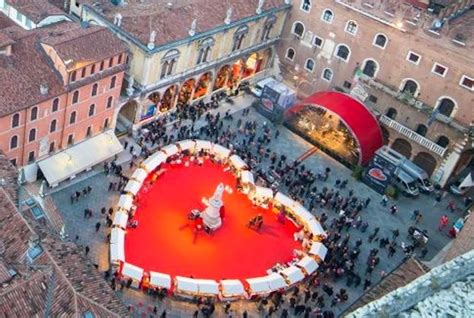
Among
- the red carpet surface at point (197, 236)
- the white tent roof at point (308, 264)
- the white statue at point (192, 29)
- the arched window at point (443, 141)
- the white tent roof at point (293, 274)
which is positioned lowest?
the red carpet surface at point (197, 236)

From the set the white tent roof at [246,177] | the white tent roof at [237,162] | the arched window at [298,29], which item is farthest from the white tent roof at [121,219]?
the arched window at [298,29]

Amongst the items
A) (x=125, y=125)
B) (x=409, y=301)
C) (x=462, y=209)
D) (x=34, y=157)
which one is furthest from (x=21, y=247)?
(x=462, y=209)

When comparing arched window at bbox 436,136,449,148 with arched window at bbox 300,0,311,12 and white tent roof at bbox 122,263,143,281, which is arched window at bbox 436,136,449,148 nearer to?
arched window at bbox 300,0,311,12

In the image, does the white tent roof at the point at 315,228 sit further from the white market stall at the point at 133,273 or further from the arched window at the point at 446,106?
the arched window at the point at 446,106

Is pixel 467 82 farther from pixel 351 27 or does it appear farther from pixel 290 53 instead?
pixel 290 53

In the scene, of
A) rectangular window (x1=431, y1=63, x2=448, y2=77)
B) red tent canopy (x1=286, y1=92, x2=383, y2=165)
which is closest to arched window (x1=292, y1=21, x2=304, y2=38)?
red tent canopy (x1=286, y1=92, x2=383, y2=165)

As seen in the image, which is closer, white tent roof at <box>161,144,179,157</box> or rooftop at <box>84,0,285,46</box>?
white tent roof at <box>161,144,179,157</box>
